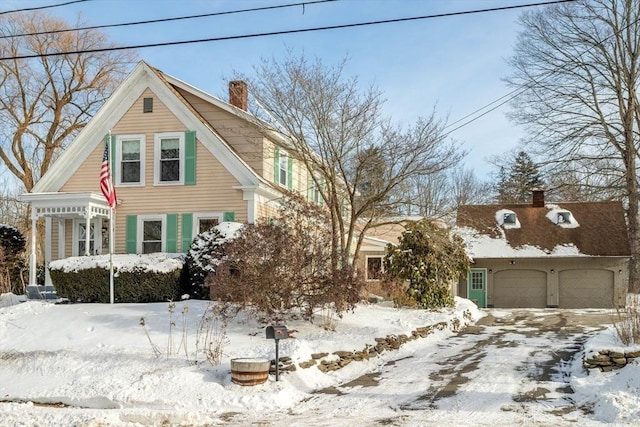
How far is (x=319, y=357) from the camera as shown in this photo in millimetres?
11617

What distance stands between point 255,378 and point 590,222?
82.8 feet

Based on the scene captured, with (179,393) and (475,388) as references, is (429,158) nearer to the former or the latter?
(475,388)

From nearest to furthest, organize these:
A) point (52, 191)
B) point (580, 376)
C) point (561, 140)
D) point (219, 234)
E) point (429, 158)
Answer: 1. point (580, 376)
2. point (219, 234)
3. point (429, 158)
4. point (52, 191)
5. point (561, 140)

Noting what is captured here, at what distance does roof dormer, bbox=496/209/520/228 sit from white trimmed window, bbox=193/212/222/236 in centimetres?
1688

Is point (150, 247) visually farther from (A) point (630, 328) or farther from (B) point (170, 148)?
(A) point (630, 328)

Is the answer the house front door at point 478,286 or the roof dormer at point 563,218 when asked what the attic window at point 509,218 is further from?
the house front door at point 478,286

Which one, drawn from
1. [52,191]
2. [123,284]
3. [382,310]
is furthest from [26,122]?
[382,310]

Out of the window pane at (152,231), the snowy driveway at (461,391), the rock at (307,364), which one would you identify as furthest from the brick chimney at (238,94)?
the rock at (307,364)

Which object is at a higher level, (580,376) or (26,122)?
(26,122)

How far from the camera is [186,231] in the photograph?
20.2m

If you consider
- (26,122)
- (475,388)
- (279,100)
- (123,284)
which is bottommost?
(475,388)

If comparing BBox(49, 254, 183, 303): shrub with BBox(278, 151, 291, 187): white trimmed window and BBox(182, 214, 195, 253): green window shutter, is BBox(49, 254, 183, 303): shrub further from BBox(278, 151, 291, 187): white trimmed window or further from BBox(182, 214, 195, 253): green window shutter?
BBox(278, 151, 291, 187): white trimmed window

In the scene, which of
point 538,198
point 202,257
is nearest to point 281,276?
point 202,257

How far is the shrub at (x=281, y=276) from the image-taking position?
1295 centimetres
